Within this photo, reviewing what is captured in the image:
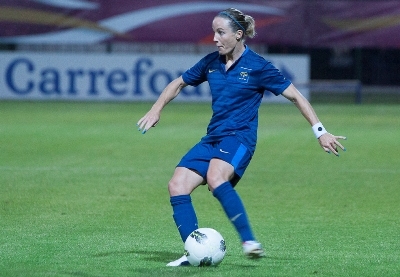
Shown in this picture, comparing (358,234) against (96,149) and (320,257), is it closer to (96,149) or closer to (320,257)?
(320,257)

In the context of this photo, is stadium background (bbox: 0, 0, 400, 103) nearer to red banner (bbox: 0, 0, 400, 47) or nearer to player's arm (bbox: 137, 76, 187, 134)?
red banner (bbox: 0, 0, 400, 47)

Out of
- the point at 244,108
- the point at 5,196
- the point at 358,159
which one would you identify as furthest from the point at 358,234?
the point at 358,159

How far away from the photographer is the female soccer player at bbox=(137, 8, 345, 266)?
21.5 ft

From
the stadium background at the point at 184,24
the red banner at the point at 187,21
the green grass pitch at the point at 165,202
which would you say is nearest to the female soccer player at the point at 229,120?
the green grass pitch at the point at 165,202

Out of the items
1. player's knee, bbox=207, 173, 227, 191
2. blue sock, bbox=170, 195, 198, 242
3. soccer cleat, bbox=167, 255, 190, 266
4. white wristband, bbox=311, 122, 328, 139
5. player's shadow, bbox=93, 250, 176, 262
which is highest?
white wristband, bbox=311, 122, 328, 139

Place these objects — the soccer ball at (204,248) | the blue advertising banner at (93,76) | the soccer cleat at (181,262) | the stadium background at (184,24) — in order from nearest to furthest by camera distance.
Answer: the soccer ball at (204,248)
the soccer cleat at (181,262)
the blue advertising banner at (93,76)
the stadium background at (184,24)

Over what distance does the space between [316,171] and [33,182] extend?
3.94 metres

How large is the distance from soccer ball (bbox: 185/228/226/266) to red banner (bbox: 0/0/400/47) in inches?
730

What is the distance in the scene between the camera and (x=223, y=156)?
6.53 metres

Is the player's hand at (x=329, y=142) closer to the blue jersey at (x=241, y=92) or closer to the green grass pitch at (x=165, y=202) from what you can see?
the blue jersey at (x=241, y=92)

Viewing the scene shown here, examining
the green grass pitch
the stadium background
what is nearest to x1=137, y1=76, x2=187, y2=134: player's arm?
the green grass pitch

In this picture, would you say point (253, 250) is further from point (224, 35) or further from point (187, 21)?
point (187, 21)

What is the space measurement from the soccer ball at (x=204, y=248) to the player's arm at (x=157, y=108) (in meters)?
0.92

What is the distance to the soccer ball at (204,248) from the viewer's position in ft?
20.8
